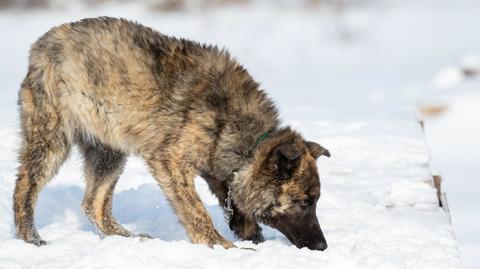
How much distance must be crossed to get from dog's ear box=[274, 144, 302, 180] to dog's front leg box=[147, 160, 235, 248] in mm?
573

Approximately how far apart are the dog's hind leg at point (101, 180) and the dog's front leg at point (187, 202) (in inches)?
28.6

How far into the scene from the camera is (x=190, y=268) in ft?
15.8

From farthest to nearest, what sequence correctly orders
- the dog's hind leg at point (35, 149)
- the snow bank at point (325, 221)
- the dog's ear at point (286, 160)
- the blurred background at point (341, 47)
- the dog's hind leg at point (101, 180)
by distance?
the blurred background at point (341, 47), the dog's hind leg at point (101, 180), the dog's hind leg at point (35, 149), the dog's ear at point (286, 160), the snow bank at point (325, 221)

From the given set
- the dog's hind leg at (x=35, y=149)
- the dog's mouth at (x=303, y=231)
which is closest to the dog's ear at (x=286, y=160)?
the dog's mouth at (x=303, y=231)

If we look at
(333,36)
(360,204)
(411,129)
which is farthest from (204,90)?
(333,36)

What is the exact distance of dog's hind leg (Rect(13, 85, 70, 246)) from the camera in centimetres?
558

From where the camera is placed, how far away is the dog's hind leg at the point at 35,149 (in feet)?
18.3

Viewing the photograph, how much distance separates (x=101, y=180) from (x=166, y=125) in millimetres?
914

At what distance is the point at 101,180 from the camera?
20.3 feet

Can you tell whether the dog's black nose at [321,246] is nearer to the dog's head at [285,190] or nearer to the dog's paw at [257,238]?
the dog's head at [285,190]

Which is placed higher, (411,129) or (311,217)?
(311,217)

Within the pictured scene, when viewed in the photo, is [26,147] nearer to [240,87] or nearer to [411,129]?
[240,87]

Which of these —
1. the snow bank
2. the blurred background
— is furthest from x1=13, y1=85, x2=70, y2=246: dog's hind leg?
the blurred background

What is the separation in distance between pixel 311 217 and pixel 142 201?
1929 millimetres
